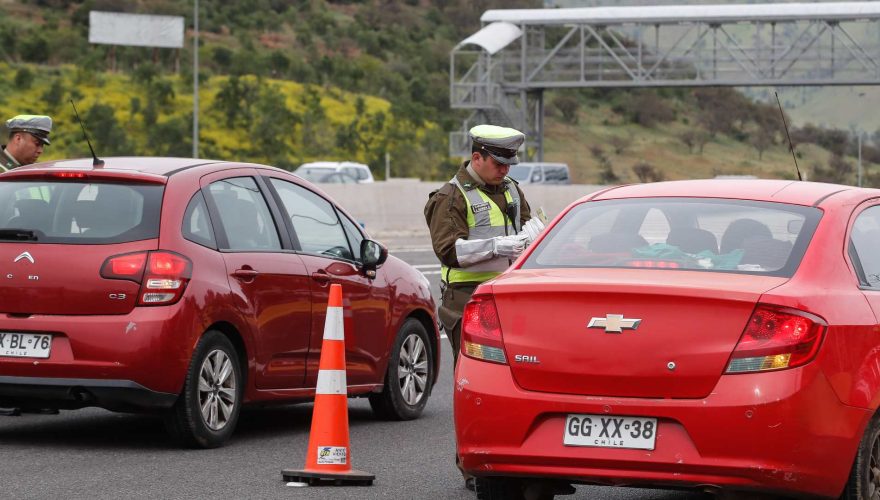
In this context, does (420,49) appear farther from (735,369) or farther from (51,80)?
(735,369)

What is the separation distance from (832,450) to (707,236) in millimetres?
1102

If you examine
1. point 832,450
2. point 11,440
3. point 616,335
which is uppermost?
point 616,335

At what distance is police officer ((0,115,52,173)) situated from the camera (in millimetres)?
12258

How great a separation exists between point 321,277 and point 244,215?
620mm

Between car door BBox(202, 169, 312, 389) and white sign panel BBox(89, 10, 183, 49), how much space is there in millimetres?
59588

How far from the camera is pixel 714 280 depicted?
21.5 feet

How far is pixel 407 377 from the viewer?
1116 cm

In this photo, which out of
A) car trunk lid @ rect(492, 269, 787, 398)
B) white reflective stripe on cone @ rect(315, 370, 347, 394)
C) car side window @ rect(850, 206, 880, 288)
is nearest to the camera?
car trunk lid @ rect(492, 269, 787, 398)

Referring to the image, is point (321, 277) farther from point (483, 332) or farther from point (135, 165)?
point (483, 332)

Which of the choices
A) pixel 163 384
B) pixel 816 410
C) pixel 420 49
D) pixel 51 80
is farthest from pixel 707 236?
pixel 420 49

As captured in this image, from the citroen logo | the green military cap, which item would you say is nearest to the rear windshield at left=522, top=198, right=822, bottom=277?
the citroen logo

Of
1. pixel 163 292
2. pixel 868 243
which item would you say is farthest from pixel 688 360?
pixel 163 292

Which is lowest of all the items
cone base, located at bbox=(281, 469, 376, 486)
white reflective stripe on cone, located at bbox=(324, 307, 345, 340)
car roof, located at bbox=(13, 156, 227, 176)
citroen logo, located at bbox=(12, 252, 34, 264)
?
cone base, located at bbox=(281, 469, 376, 486)

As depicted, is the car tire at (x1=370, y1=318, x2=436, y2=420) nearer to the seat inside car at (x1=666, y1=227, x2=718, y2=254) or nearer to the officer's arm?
the officer's arm
